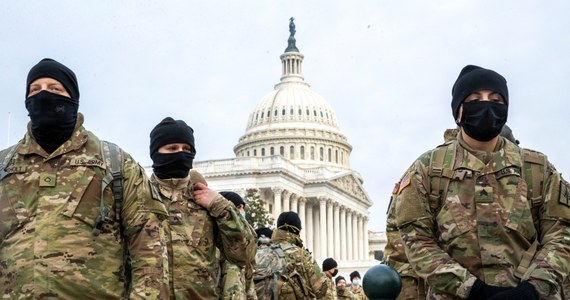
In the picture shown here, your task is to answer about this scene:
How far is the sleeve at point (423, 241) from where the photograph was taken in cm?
551

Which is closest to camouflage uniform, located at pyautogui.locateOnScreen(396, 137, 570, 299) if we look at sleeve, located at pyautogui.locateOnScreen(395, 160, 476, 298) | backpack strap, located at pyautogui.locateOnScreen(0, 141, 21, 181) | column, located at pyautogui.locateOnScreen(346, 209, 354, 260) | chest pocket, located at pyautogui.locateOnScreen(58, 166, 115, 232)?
sleeve, located at pyautogui.locateOnScreen(395, 160, 476, 298)

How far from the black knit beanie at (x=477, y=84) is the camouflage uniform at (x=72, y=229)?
1.77 m

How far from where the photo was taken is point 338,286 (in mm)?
20297

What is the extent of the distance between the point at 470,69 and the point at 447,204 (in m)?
0.80

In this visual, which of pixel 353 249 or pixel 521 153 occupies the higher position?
pixel 353 249

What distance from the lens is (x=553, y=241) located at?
5641 millimetres

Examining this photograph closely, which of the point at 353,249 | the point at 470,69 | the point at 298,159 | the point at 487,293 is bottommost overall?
the point at 487,293

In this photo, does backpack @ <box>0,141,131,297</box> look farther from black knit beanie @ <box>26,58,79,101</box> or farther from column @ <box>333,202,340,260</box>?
column @ <box>333,202,340,260</box>

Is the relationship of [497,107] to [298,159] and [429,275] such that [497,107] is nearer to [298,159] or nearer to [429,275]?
[429,275]

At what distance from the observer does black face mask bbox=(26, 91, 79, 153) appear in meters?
5.94

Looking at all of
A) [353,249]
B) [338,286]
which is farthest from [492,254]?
[353,249]

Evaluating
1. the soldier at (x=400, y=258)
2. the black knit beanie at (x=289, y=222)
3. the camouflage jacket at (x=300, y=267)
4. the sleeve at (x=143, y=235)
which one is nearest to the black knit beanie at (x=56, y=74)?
the sleeve at (x=143, y=235)

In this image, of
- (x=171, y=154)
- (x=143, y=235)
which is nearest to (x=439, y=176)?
(x=143, y=235)

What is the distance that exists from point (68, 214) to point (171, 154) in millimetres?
1955
